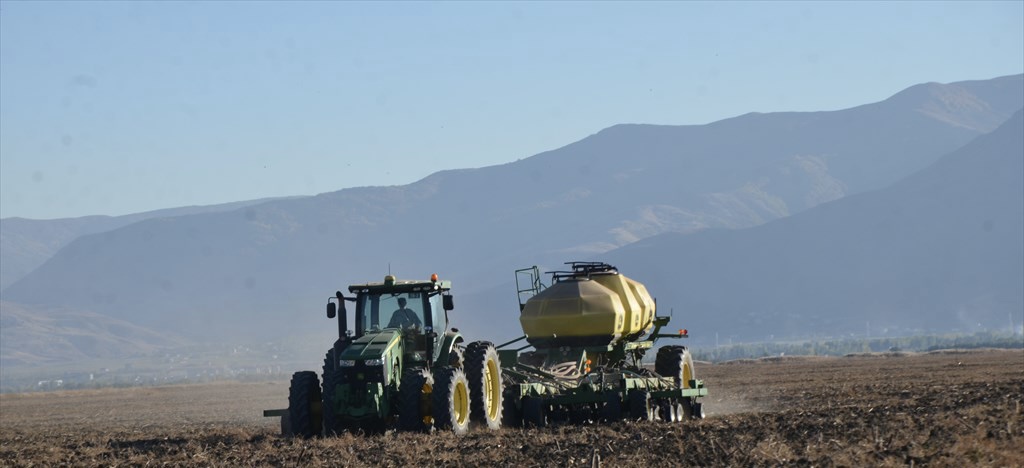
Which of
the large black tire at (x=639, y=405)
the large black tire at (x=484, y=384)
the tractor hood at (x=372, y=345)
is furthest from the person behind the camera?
the large black tire at (x=639, y=405)

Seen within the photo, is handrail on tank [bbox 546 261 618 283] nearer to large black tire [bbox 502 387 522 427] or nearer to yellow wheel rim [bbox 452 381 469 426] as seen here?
large black tire [bbox 502 387 522 427]

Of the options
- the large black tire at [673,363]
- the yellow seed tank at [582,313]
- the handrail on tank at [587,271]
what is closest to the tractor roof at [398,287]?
the yellow seed tank at [582,313]

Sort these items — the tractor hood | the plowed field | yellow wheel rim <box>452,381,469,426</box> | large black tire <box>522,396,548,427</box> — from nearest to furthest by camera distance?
the plowed field < the tractor hood < yellow wheel rim <box>452,381,469,426</box> < large black tire <box>522,396,548,427</box>

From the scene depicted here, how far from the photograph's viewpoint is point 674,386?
2766cm

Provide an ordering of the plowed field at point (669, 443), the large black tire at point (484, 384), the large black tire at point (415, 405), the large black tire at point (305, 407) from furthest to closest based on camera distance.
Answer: the large black tire at point (484, 384) < the large black tire at point (305, 407) < the large black tire at point (415, 405) < the plowed field at point (669, 443)

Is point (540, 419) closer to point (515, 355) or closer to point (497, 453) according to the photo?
point (515, 355)

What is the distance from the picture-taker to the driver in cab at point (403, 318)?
24.6 meters

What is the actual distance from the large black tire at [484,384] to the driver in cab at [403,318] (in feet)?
3.37

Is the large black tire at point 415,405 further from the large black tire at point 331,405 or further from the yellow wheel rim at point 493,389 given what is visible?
the yellow wheel rim at point 493,389

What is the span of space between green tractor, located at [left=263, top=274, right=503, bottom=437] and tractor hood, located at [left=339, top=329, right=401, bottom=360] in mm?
16

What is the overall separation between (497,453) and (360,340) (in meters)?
4.77

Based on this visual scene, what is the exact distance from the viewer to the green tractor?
22844 millimetres

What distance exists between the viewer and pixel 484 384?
24.1 meters

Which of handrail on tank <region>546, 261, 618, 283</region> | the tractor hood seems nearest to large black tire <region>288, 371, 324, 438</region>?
the tractor hood
